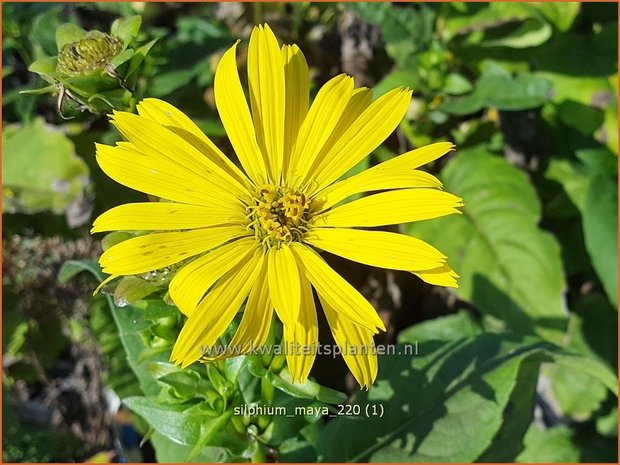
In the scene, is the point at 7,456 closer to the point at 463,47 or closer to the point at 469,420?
the point at 469,420

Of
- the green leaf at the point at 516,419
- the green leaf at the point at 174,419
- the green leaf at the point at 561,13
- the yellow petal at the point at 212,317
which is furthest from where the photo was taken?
the green leaf at the point at 561,13

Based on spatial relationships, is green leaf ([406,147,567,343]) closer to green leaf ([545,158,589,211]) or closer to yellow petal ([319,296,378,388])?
green leaf ([545,158,589,211])

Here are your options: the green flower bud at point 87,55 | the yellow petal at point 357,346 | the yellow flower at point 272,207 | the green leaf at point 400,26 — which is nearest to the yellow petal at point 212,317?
the yellow flower at point 272,207

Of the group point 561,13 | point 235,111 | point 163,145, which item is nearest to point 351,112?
point 235,111

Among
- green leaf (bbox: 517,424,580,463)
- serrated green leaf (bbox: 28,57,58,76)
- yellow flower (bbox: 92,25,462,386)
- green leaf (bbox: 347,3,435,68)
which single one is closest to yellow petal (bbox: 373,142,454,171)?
yellow flower (bbox: 92,25,462,386)

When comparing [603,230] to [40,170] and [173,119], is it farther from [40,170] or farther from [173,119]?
[40,170]

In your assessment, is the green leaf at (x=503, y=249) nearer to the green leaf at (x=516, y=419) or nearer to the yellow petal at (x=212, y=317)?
the green leaf at (x=516, y=419)
